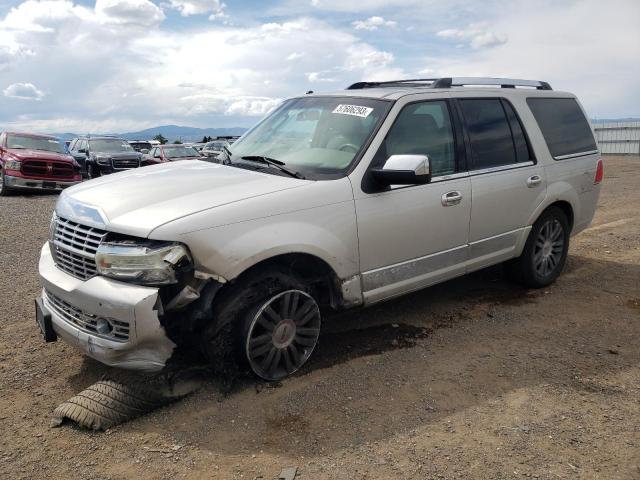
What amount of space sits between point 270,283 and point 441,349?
1.55m

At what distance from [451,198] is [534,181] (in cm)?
121

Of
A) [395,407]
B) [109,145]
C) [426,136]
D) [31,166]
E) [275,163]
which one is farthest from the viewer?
[109,145]

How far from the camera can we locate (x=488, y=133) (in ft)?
15.4

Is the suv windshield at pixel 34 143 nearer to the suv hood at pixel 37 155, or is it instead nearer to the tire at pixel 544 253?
the suv hood at pixel 37 155

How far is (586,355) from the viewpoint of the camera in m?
4.03

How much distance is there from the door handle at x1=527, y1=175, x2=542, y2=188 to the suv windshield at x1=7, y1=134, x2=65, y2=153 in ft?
44.7

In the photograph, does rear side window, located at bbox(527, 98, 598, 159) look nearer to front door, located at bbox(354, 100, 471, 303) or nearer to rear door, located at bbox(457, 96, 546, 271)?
rear door, located at bbox(457, 96, 546, 271)

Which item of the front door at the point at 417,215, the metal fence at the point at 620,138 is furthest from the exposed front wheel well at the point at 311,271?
the metal fence at the point at 620,138

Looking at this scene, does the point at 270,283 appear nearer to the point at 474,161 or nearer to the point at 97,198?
Answer: the point at 97,198

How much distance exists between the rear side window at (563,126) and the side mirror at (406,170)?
2.18 meters

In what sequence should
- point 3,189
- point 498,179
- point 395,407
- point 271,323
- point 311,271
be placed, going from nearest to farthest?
1. point 395,407
2. point 271,323
3. point 311,271
4. point 498,179
5. point 3,189

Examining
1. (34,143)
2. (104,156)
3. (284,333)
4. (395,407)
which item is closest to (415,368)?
(395,407)

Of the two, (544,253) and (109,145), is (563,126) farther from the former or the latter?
(109,145)

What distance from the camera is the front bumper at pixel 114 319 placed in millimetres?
2967
